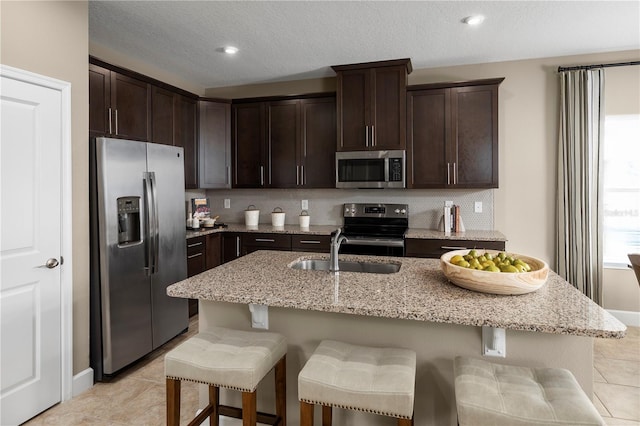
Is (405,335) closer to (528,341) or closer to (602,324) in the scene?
(528,341)

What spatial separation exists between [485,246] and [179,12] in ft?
10.6

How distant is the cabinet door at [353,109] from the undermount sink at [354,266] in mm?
1846

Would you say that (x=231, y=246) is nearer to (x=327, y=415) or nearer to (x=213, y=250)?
(x=213, y=250)

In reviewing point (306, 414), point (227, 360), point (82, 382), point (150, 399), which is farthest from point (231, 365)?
point (82, 382)

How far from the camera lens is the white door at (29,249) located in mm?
2104

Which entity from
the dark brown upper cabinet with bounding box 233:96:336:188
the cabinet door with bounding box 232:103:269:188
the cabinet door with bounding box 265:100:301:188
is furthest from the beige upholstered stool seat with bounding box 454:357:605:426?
the cabinet door with bounding box 232:103:269:188

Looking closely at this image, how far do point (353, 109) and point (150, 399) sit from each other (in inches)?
123

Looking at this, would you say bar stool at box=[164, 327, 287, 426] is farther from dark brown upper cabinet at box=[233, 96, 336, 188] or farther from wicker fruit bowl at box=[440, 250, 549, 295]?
dark brown upper cabinet at box=[233, 96, 336, 188]

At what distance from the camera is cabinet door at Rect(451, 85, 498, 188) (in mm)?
3764

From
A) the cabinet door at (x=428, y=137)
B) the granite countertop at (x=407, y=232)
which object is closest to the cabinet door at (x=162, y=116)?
the granite countertop at (x=407, y=232)

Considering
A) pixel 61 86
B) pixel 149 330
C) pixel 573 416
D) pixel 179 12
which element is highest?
pixel 179 12

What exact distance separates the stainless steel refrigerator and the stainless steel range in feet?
5.50

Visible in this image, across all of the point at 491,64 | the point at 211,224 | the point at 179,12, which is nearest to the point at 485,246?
the point at 491,64

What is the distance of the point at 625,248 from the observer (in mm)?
3857
